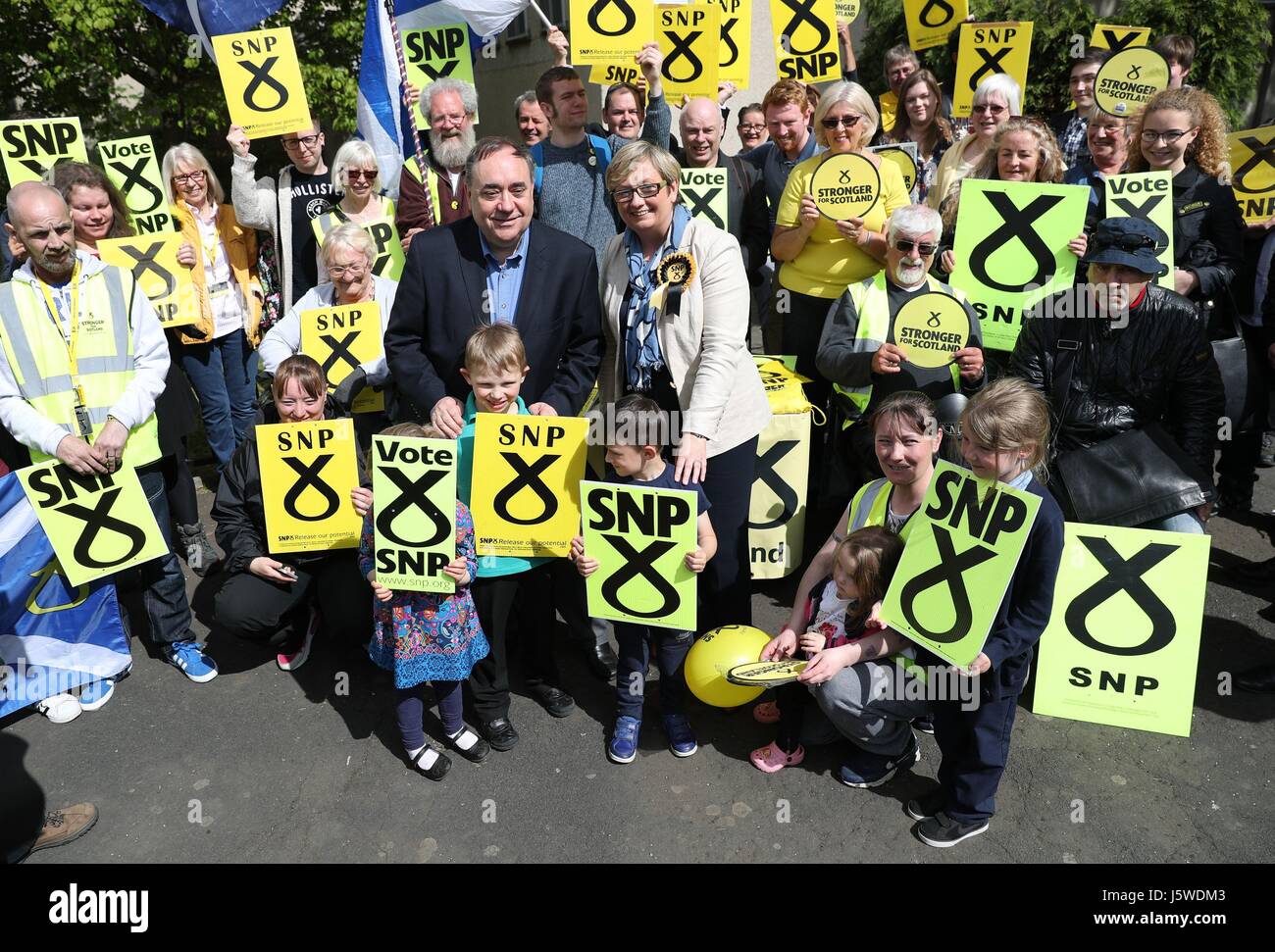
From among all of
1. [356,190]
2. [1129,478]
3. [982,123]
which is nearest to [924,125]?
[982,123]

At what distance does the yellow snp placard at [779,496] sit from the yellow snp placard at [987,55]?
3339mm

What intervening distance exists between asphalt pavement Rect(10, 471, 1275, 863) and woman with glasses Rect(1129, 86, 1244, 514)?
6.21 ft

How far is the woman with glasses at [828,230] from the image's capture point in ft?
15.6

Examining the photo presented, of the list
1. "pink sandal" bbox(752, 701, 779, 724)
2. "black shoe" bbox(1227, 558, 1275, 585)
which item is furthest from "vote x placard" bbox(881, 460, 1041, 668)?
"black shoe" bbox(1227, 558, 1275, 585)

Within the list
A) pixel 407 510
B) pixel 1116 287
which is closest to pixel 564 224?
pixel 407 510

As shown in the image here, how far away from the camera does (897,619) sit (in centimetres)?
327

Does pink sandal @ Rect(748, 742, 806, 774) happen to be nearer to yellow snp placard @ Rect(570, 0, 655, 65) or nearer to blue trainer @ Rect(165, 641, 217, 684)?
blue trainer @ Rect(165, 641, 217, 684)

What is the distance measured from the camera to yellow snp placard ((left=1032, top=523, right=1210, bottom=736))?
132 inches

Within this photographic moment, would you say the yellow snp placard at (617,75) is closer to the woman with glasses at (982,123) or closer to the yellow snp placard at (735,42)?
the yellow snp placard at (735,42)

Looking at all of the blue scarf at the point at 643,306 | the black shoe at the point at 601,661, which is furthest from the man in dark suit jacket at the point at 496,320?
the black shoe at the point at 601,661

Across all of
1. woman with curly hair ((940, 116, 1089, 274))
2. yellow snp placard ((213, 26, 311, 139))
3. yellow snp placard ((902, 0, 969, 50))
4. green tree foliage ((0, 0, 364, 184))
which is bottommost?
woman with curly hair ((940, 116, 1089, 274))

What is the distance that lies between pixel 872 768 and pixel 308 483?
8.93 ft

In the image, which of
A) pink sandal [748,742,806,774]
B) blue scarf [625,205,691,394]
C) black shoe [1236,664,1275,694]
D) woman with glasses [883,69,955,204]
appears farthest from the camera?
woman with glasses [883,69,955,204]
